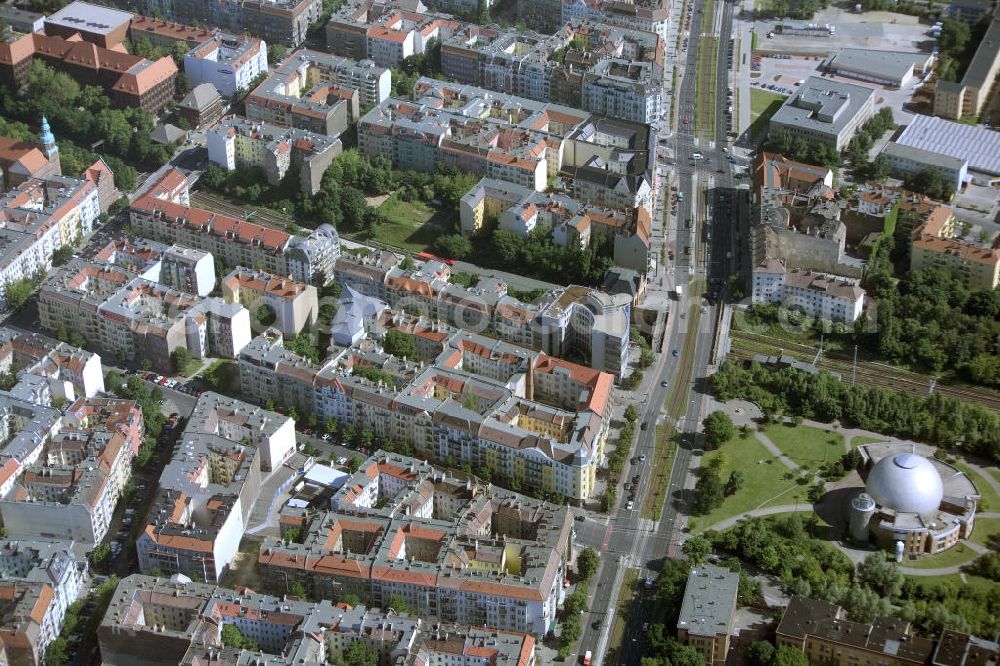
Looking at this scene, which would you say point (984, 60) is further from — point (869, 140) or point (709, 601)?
point (709, 601)

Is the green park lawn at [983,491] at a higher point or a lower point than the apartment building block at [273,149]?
lower

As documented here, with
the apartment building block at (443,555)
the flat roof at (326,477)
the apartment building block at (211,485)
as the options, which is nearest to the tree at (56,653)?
the apartment building block at (211,485)

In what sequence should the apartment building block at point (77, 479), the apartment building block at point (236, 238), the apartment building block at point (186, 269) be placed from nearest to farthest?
1. the apartment building block at point (77, 479)
2. the apartment building block at point (186, 269)
3. the apartment building block at point (236, 238)

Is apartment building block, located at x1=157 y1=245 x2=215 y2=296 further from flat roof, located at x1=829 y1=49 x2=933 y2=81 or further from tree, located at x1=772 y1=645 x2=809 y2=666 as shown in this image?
flat roof, located at x1=829 y1=49 x2=933 y2=81

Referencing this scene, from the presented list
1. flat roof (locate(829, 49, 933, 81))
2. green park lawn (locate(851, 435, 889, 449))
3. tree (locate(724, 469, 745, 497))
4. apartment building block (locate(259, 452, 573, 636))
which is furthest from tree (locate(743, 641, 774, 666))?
flat roof (locate(829, 49, 933, 81))

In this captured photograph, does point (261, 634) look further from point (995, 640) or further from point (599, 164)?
point (599, 164)

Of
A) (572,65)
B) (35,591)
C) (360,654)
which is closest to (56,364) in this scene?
(35,591)

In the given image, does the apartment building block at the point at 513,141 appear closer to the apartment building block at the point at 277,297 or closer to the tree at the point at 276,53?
the tree at the point at 276,53
